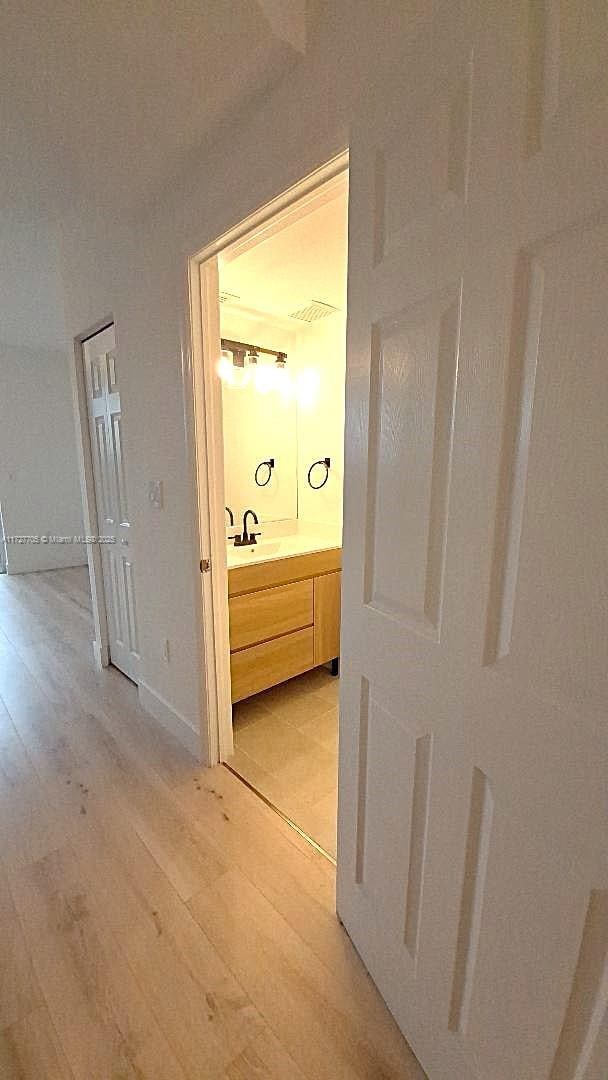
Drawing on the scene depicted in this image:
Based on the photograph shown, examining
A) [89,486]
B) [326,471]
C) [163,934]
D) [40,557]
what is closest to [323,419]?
[326,471]

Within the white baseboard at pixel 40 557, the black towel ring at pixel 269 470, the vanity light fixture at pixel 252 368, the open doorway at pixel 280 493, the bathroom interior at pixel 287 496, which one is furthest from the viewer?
the white baseboard at pixel 40 557

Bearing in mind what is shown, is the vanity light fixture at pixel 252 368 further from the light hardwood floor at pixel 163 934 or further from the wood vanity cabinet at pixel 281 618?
the light hardwood floor at pixel 163 934

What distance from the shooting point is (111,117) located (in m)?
1.21

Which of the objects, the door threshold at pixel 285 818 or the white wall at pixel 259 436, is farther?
the white wall at pixel 259 436

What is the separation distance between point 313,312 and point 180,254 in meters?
1.29

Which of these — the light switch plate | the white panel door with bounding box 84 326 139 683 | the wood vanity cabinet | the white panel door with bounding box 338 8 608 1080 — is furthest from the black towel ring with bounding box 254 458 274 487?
the white panel door with bounding box 338 8 608 1080

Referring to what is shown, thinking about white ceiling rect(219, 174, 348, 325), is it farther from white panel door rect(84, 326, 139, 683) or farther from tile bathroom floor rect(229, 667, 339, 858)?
tile bathroom floor rect(229, 667, 339, 858)

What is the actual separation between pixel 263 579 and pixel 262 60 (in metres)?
1.72

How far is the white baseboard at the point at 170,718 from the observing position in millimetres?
1896

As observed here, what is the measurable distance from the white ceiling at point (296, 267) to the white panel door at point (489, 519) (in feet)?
2.85

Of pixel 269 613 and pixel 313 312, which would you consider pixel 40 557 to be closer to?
pixel 269 613

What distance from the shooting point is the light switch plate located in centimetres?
181

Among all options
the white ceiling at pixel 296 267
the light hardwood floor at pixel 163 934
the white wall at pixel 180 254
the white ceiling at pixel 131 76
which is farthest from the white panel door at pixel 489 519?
the white ceiling at pixel 296 267

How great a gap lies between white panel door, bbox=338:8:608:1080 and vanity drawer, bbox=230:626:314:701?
3.92 feet
